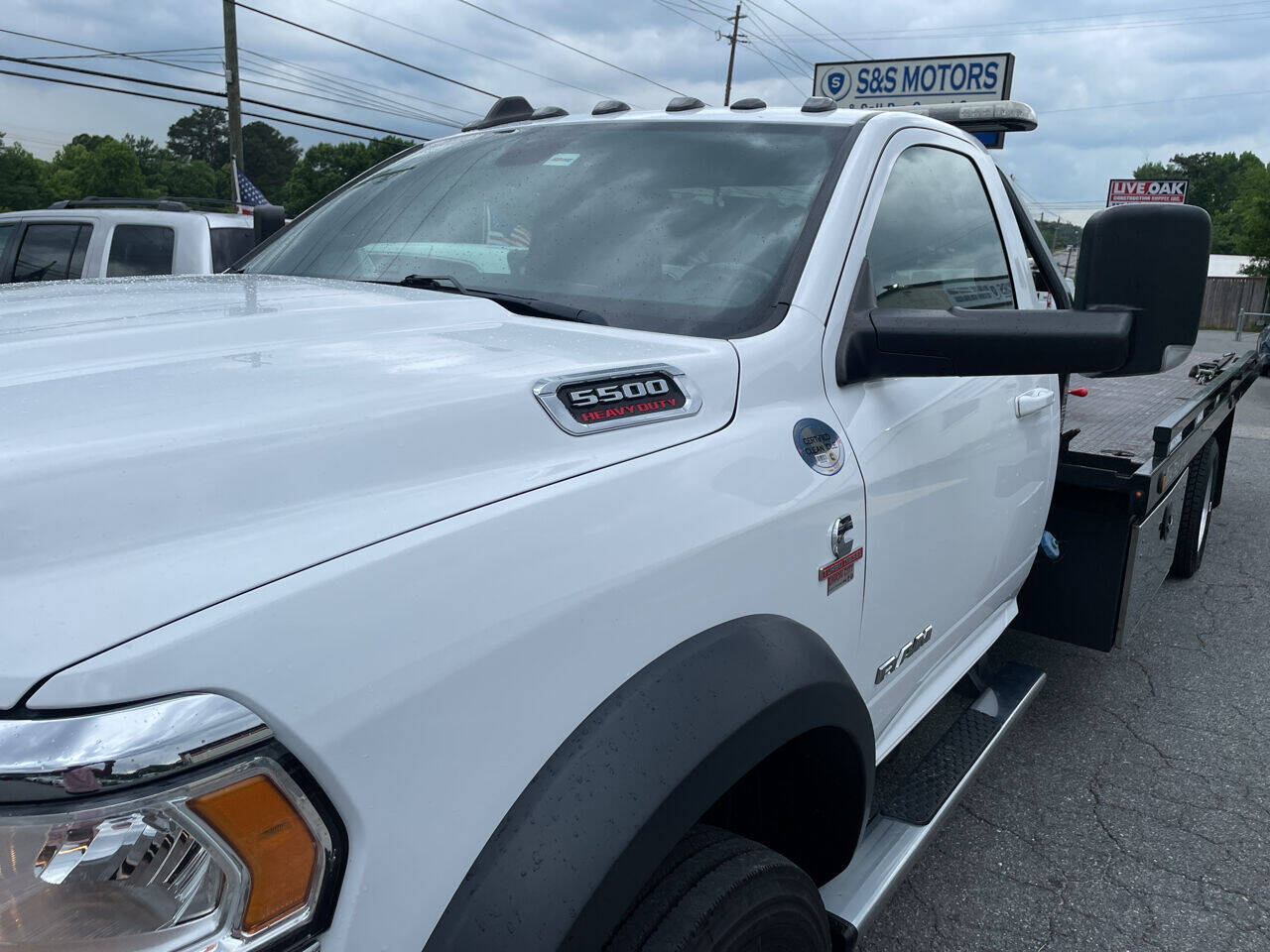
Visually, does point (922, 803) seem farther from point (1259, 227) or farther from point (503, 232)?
point (1259, 227)

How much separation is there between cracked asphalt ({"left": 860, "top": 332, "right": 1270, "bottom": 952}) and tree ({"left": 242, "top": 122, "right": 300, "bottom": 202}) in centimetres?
8139

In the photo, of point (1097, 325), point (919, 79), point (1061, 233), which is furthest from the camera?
point (1061, 233)

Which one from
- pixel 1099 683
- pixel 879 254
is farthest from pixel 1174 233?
pixel 1099 683

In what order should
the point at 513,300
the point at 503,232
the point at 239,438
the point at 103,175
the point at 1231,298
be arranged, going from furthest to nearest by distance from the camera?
the point at 103,175 → the point at 1231,298 → the point at 503,232 → the point at 513,300 → the point at 239,438

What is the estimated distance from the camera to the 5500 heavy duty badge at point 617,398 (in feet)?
4.63

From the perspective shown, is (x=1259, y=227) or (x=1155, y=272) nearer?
(x=1155, y=272)

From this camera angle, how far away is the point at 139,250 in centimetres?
703

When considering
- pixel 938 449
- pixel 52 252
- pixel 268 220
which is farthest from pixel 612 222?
pixel 52 252

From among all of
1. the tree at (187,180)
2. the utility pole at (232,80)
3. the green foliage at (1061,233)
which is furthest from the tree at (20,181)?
the green foliage at (1061,233)

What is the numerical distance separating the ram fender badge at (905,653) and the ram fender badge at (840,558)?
1.02 feet

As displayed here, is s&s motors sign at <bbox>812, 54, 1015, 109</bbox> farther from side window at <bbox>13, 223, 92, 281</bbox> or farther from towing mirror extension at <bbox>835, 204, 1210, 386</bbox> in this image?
towing mirror extension at <bbox>835, 204, 1210, 386</bbox>

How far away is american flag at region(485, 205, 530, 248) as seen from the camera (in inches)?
86.6

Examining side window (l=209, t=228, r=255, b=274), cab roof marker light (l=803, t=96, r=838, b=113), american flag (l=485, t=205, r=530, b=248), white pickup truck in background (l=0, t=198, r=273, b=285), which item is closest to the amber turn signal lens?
american flag (l=485, t=205, r=530, b=248)

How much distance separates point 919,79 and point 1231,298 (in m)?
28.3
